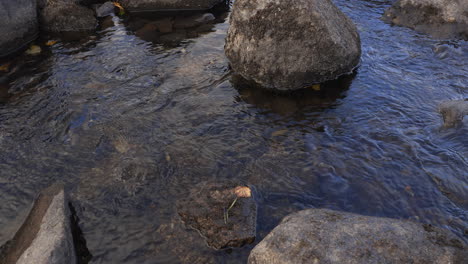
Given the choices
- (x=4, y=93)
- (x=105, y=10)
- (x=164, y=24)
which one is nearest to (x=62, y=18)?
(x=105, y=10)

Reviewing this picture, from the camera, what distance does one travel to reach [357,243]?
12.2 ft

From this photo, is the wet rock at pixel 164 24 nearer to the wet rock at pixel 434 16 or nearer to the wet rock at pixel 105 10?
the wet rock at pixel 105 10

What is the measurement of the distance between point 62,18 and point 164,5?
2.82 metres

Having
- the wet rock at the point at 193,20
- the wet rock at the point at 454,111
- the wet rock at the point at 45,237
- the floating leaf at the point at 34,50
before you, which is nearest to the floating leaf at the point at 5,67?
the floating leaf at the point at 34,50

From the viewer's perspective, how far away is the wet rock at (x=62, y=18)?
1008 cm

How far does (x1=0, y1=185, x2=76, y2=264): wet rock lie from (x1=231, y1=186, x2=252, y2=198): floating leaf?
2018mm

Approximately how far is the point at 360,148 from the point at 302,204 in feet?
5.00

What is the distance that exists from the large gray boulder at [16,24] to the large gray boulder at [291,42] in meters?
5.47

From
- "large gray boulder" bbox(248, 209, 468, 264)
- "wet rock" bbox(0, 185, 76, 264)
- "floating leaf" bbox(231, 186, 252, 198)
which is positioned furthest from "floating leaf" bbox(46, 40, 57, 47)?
"large gray boulder" bbox(248, 209, 468, 264)

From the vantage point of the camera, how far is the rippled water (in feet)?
15.8

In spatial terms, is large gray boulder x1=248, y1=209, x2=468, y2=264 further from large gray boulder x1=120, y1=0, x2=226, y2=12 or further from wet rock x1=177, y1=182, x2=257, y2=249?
large gray boulder x1=120, y1=0, x2=226, y2=12

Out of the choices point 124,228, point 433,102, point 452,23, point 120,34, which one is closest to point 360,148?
point 433,102

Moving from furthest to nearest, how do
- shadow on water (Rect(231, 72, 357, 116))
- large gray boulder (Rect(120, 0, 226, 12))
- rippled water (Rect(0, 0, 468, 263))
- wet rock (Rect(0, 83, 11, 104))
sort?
large gray boulder (Rect(120, 0, 226, 12)) < wet rock (Rect(0, 83, 11, 104)) < shadow on water (Rect(231, 72, 357, 116)) < rippled water (Rect(0, 0, 468, 263))

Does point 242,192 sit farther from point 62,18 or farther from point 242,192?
point 62,18
